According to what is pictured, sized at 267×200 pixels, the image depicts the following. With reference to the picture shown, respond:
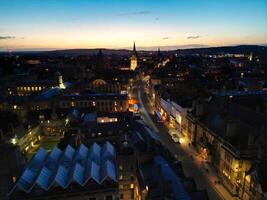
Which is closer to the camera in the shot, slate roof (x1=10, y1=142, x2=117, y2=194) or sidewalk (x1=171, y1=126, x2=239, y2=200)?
slate roof (x1=10, y1=142, x2=117, y2=194)

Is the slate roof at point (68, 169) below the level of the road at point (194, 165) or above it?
above

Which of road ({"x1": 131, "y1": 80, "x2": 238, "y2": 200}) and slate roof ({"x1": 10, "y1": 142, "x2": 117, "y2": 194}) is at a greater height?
slate roof ({"x1": 10, "y1": 142, "x2": 117, "y2": 194})

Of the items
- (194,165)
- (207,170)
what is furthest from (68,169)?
(207,170)

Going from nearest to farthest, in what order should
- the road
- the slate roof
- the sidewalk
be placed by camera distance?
the slate roof < the sidewalk < the road

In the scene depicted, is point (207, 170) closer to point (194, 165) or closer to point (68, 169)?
point (194, 165)

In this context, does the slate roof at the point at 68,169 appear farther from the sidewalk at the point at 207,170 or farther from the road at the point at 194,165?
the sidewalk at the point at 207,170

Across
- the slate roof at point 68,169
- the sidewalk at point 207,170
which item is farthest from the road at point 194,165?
the slate roof at point 68,169

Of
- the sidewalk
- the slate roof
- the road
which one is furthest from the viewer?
the road

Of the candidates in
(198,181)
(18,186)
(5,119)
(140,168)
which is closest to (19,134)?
(5,119)

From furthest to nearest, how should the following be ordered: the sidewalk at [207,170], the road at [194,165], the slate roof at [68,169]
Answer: the road at [194,165] < the sidewalk at [207,170] < the slate roof at [68,169]

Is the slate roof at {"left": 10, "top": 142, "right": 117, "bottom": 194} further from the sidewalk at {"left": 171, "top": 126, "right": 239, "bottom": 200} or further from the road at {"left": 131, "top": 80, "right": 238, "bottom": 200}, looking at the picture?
the sidewalk at {"left": 171, "top": 126, "right": 239, "bottom": 200}

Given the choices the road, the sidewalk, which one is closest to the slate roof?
the road
